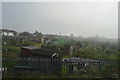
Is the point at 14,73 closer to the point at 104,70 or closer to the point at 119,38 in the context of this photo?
the point at 104,70

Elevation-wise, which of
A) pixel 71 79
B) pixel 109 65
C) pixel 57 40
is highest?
pixel 57 40

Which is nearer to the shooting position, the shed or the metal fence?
the metal fence

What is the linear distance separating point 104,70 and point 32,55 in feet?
7.20

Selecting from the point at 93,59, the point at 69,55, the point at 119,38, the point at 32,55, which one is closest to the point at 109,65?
the point at 93,59

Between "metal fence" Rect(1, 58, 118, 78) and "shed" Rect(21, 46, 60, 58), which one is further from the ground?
"shed" Rect(21, 46, 60, 58)

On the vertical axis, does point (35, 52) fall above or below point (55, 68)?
above

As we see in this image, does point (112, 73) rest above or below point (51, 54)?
below

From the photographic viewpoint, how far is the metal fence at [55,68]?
4141mm

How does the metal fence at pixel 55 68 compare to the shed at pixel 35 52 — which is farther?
the shed at pixel 35 52

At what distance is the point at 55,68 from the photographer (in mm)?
4332

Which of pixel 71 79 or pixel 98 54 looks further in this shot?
pixel 98 54

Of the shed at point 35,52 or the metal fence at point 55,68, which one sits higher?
the shed at point 35,52

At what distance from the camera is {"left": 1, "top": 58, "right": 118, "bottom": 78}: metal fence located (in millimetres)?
4141

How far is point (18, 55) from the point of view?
14.0 ft
